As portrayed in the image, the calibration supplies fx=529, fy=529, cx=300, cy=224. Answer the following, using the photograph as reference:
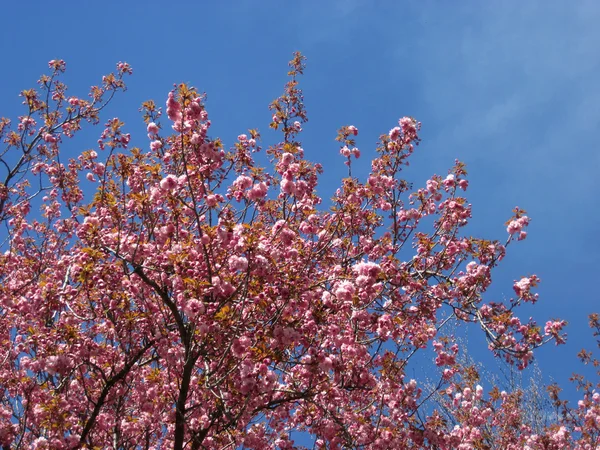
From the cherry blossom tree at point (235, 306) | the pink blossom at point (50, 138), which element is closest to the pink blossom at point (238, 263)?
the cherry blossom tree at point (235, 306)

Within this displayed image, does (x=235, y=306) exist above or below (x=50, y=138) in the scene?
below

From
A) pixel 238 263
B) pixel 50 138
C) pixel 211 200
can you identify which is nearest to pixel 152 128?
pixel 211 200

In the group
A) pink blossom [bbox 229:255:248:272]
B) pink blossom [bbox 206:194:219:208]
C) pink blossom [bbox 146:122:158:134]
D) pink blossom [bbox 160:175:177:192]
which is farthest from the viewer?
pink blossom [bbox 146:122:158:134]

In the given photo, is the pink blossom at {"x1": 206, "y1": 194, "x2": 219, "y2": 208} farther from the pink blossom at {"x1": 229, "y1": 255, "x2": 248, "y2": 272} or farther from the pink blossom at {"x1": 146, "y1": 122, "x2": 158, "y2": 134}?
Result: the pink blossom at {"x1": 146, "y1": 122, "x2": 158, "y2": 134}

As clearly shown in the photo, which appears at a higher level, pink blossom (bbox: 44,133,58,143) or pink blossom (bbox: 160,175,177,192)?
pink blossom (bbox: 44,133,58,143)

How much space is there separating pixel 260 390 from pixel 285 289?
1.24 metres

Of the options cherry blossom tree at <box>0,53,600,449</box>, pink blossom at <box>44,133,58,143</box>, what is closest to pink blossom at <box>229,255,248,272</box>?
cherry blossom tree at <box>0,53,600,449</box>

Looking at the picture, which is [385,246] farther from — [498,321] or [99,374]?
[99,374]

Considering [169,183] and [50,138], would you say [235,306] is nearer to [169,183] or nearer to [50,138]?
[169,183]

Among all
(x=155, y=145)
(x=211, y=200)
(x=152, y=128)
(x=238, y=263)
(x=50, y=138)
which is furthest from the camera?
(x=50, y=138)

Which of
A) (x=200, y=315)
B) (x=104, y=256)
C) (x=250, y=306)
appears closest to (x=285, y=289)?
(x=250, y=306)

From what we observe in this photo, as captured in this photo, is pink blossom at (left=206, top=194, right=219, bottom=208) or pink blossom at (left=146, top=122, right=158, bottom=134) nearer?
pink blossom at (left=206, top=194, right=219, bottom=208)

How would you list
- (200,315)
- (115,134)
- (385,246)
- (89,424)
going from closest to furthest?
(200,315) → (89,424) → (115,134) → (385,246)

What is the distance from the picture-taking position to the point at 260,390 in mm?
6016
